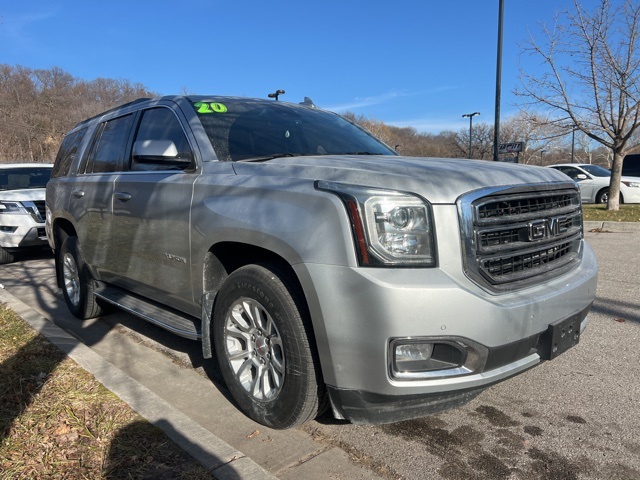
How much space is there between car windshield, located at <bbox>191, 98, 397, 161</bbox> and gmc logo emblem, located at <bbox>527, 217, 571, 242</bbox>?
148 cm

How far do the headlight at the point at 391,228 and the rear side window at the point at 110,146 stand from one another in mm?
2739

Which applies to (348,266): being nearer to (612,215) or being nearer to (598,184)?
(612,215)

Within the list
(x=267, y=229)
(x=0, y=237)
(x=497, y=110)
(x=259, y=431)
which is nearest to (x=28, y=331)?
(x=259, y=431)

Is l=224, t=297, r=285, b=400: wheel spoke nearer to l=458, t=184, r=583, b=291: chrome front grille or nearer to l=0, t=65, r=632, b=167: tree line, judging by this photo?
l=458, t=184, r=583, b=291: chrome front grille

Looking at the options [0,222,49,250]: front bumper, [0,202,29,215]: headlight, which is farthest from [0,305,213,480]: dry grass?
[0,202,29,215]: headlight

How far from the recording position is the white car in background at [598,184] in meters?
15.5

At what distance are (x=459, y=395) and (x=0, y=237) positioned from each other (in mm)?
8957

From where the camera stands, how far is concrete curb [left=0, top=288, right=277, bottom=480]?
7.74ft

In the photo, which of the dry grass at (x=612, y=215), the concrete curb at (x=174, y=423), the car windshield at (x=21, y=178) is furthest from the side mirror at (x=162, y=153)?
the dry grass at (x=612, y=215)

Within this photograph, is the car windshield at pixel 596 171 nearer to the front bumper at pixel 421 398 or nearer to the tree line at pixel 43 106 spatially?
the front bumper at pixel 421 398

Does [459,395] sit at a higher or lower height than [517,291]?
lower

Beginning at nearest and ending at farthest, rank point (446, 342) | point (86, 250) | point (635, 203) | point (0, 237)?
point (446, 342) < point (86, 250) < point (0, 237) < point (635, 203)

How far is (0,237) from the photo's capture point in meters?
8.70

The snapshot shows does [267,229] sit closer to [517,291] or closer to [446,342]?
[446,342]
